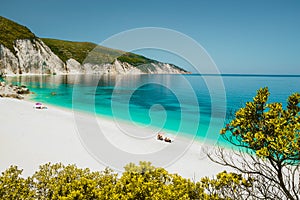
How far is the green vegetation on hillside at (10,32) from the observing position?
8578 cm

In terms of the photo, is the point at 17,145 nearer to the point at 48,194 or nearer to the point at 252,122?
the point at 48,194

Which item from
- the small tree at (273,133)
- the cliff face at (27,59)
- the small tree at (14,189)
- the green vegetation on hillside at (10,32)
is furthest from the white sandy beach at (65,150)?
the green vegetation on hillside at (10,32)

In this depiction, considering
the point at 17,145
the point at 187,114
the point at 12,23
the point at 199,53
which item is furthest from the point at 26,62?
the point at 199,53

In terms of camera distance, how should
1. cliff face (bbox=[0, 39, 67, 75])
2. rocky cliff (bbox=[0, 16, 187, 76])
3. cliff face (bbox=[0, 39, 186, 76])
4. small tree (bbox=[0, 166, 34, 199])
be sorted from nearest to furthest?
small tree (bbox=[0, 166, 34, 199]), cliff face (bbox=[0, 39, 67, 75]), cliff face (bbox=[0, 39, 186, 76]), rocky cliff (bbox=[0, 16, 187, 76])

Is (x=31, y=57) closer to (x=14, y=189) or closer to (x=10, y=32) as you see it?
(x=10, y=32)

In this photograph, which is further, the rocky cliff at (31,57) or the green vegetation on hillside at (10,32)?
the green vegetation on hillside at (10,32)

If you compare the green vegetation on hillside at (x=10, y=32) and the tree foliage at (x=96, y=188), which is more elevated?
the green vegetation on hillside at (x=10, y=32)

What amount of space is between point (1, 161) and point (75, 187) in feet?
29.8

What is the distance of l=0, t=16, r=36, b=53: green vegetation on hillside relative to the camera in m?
85.8

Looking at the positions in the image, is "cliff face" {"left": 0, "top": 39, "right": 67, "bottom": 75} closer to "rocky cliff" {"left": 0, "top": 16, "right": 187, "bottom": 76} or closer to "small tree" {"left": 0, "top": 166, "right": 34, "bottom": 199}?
"rocky cliff" {"left": 0, "top": 16, "right": 187, "bottom": 76}

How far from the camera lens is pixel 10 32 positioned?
94.7m

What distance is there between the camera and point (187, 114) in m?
34.7

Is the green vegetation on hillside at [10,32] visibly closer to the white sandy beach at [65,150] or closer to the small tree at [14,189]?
the white sandy beach at [65,150]

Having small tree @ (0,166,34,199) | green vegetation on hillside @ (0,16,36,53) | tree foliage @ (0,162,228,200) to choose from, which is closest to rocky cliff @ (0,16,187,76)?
green vegetation on hillside @ (0,16,36,53)
